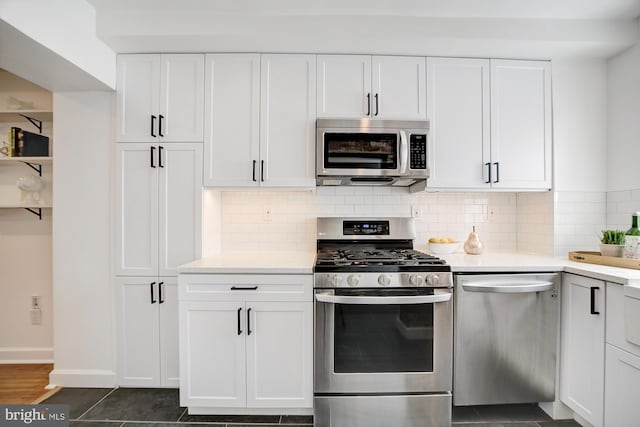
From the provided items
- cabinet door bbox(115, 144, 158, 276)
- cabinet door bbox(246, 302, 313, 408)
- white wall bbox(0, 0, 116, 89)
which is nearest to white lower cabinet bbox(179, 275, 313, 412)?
cabinet door bbox(246, 302, 313, 408)

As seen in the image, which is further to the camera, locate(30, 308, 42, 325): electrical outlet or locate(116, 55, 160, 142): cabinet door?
locate(30, 308, 42, 325): electrical outlet

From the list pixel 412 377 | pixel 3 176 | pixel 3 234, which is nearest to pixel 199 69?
pixel 3 176

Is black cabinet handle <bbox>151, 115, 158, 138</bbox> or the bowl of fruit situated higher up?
black cabinet handle <bbox>151, 115, 158, 138</bbox>

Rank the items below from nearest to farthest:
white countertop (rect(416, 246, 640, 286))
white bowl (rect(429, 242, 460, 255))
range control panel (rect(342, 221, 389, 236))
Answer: white countertop (rect(416, 246, 640, 286)) < white bowl (rect(429, 242, 460, 255)) < range control panel (rect(342, 221, 389, 236))

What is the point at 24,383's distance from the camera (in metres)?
2.45

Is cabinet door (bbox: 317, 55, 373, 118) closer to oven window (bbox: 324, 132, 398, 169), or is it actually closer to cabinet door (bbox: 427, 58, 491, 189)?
oven window (bbox: 324, 132, 398, 169)

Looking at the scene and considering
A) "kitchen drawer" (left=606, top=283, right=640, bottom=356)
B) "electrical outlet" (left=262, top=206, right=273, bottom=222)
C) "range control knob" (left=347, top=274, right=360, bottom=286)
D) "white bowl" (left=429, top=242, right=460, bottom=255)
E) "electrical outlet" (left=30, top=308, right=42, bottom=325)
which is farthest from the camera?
"electrical outlet" (left=30, top=308, right=42, bottom=325)

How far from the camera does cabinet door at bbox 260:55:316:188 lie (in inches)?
90.7

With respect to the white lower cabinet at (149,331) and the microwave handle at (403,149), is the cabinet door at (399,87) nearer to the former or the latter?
the microwave handle at (403,149)

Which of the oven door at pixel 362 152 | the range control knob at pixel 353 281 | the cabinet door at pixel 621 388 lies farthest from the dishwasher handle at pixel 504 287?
the oven door at pixel 362 152

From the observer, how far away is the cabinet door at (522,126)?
2385 mm

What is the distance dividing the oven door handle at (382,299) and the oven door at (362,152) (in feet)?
2.81

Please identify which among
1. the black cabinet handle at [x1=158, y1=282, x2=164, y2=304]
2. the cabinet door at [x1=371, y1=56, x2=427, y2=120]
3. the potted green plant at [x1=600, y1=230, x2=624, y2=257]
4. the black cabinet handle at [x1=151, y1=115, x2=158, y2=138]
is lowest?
the black cabinet handle at [x1=158, y1=282, x2=164, y2=304]

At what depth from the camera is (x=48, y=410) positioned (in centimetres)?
192
